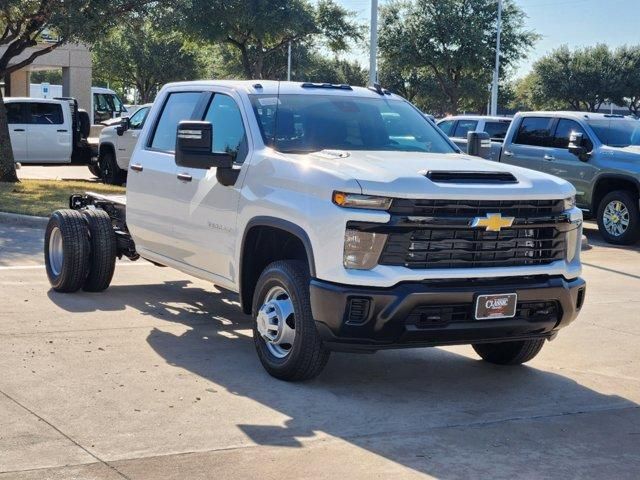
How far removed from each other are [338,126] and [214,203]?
3.49 feet

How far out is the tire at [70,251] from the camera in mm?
9102

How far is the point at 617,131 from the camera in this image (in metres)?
16.7

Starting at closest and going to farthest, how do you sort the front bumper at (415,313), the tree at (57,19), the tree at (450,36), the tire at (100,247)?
1. the front bumper at (415,313)
2. the tire at (100,247)
3. the tree at (57,19)
4. the tree at (450,36)

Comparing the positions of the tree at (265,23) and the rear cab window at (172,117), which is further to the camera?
the tree at (265,23)

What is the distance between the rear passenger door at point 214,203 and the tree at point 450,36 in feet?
129

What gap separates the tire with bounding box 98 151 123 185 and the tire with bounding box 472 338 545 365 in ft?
49.7

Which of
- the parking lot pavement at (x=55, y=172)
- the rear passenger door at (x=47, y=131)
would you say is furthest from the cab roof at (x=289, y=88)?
the rear passenger door at (x=47, y=131)

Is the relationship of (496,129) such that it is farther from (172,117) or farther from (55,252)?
(172,117)

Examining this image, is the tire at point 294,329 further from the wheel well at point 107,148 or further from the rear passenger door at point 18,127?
the rear passenger door at point 18,127

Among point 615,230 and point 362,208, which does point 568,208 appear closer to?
point 362,208

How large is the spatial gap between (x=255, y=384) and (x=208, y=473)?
1628mm

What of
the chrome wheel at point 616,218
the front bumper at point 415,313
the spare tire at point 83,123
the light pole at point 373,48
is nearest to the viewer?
the front bumper at point 415,313

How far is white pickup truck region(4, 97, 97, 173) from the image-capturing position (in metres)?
24.4

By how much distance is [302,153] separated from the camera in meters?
7.07
